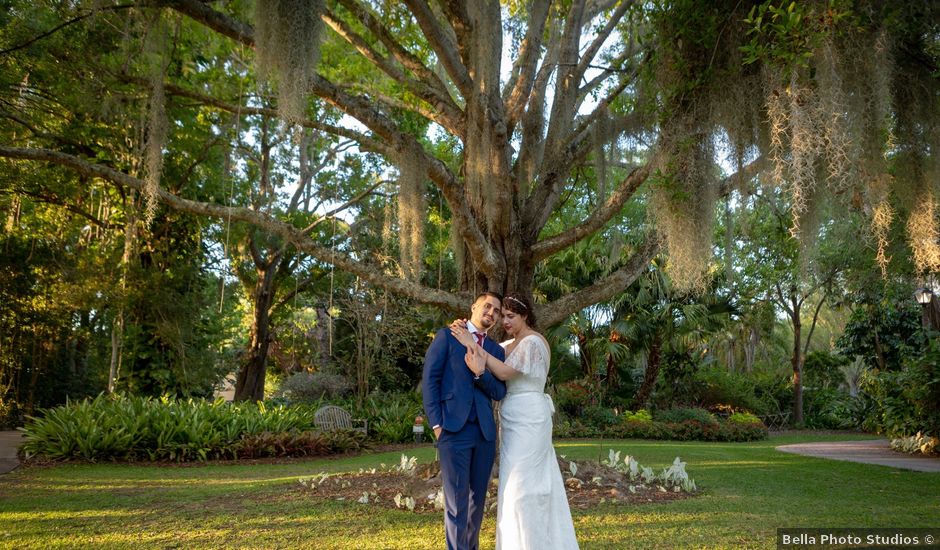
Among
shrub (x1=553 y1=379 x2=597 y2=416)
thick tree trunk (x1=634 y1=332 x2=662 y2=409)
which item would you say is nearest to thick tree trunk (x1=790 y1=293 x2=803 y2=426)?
thick tree trunk (x1=634 y1=332 x2=662 y2=409)

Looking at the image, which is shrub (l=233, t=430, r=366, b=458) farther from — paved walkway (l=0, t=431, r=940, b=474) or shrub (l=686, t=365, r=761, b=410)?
shrub (l=686, t=365, r=761, b=410)

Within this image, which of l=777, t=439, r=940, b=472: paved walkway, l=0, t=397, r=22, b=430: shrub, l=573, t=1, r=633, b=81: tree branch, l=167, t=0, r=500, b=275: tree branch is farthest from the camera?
l=0, t=397, r=22, b=430: shrub

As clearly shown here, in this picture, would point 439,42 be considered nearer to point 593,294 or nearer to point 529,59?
point 529,59

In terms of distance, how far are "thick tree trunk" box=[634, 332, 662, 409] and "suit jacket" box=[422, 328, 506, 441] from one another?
12.9 m

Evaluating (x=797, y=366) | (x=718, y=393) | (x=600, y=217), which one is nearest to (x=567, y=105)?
(x=600, y=217)

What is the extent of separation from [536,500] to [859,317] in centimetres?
1688

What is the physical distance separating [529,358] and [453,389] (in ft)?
1.54

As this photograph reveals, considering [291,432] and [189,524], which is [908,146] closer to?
[189,524]

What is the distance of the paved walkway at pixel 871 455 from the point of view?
27.4 feet

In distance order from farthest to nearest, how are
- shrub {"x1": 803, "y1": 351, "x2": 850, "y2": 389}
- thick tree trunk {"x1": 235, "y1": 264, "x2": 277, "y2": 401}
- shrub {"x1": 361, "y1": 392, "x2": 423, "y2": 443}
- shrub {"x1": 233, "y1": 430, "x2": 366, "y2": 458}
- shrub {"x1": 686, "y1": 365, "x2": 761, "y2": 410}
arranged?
shrub {"x1": 803, "y1": 351, "x2": 850, "y2": 389} < shrub {"x1": 686, "y1": 365, "x2": 761, "y2": 410} < thick tree trunk {"x1": 235, "y1": 264, "x2": 277, "y2": 401} < shrub {"x1": 361, "y1": 392, "x2": 423, "y2": 443} < shrub {"x1": 233, "y1": 430, "x2": 366, "y2": 458}

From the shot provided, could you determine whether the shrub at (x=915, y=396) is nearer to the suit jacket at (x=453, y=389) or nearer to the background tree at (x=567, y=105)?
the background tree at (x=567, y=105)

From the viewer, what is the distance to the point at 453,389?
3.53 meters

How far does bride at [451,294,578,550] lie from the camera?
348cm

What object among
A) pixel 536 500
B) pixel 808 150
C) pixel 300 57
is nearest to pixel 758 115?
pixel 808 150
